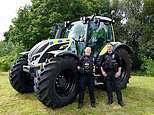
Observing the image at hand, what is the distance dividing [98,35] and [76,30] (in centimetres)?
67

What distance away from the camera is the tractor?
228 inches

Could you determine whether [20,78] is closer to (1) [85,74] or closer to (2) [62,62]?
(2) [62,62]

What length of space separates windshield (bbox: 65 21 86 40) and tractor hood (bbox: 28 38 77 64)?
0.50m

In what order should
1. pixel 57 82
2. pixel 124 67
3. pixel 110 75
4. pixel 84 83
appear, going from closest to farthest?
pixel 57 82
pixel 84 83
pixel 110 75
pixel 124 67

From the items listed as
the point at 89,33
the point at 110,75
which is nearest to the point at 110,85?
the point at 110,75

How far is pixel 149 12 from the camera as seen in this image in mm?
26422

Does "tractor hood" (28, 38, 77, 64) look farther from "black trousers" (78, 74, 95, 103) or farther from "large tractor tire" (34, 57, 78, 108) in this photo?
"black trousers" (78, 74, 95, 103)

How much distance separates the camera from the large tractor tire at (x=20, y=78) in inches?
282

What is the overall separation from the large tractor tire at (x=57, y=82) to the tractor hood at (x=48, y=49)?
0.51 m

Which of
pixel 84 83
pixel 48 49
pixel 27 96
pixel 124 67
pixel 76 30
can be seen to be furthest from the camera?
pixel 124 67

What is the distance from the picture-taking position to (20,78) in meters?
7.22

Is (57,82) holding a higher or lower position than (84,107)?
higher

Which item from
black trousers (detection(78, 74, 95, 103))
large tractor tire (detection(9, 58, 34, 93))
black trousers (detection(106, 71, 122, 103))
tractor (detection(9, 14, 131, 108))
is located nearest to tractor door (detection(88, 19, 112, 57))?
tractor (detection(9, 14, 131, 108))

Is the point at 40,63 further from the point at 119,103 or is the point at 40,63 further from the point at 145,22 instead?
the point at 145,22
